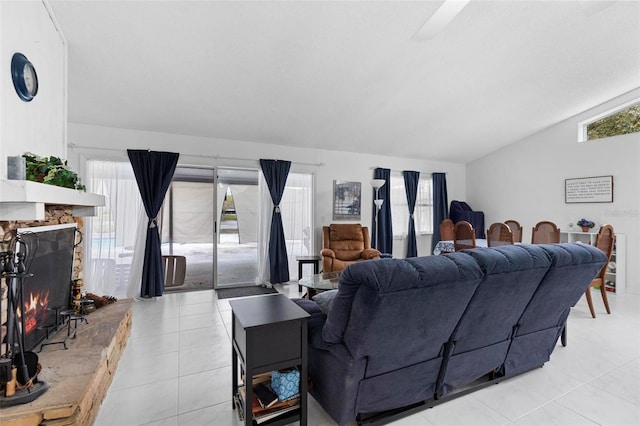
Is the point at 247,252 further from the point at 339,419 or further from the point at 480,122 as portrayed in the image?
the point at 480,122

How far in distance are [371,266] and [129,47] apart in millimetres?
2835

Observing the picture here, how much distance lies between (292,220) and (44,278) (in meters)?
3.39

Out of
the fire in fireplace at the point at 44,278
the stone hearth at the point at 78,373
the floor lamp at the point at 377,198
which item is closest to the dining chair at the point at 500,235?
the floor lamp at the point at 377,198

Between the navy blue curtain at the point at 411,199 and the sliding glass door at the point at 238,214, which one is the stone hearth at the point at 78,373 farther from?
the navy blue curtain at the point at 411,199

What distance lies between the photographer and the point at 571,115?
16.6 ft

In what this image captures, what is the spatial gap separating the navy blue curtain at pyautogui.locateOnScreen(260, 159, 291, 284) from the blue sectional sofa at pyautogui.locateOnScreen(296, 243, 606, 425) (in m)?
2.80

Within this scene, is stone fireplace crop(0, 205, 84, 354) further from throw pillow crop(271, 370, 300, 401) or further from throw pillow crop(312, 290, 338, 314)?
throw pillow crop(312, 290, 338, 314)

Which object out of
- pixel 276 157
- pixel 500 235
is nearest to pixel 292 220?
pixel 276 157

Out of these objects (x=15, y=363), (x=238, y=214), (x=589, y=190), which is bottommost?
(x=15, y=363)

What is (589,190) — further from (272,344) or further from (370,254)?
(272,344)

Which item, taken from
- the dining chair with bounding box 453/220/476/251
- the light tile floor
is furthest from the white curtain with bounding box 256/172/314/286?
the dining chair with bounding box 453/220/476/251

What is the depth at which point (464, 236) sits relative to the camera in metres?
4.06

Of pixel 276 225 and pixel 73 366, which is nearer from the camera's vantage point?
pixel 73 366

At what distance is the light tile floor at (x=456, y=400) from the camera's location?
5.74ft
